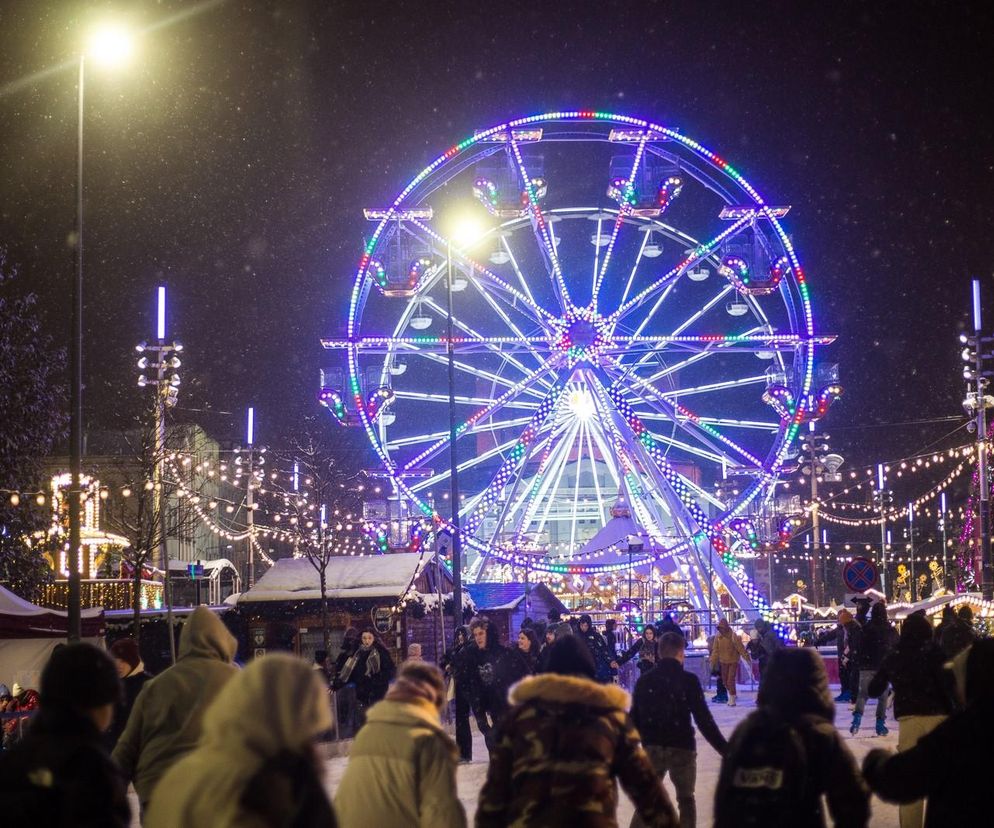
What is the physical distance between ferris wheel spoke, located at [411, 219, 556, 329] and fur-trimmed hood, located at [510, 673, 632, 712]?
1020 inches

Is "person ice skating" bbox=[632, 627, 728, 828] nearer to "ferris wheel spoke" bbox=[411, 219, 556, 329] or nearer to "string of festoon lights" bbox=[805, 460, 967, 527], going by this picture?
"ferris wheel spoke" bbox=[411, 219, 556, 329]

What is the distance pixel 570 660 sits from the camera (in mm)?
5742

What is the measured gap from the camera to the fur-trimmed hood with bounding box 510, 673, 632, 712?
213 inches

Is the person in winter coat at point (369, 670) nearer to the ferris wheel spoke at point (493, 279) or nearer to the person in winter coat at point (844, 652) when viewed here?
the person in winter coat at point (844, 652)

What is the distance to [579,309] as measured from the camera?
32281mm

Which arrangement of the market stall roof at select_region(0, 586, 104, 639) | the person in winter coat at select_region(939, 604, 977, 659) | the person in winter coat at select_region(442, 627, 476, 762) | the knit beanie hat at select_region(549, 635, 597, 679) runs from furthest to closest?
1. the market stall roof at select_region(0, 586, 104, 639)
2. the person in winter coat at select_region(442, 627, 476, 762)
3. the person in winter coat at select_region(939, 604, 977, 659)
4. the knit beanie hat at select_region(549, 635, 597, 679)

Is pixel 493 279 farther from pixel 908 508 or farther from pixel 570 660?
pixel 570 660

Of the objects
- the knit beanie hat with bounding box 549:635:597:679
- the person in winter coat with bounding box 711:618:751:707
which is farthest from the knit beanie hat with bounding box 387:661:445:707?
the person in winter coat with bounding box 711:618:751:707

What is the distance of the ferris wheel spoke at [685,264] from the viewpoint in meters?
31.5

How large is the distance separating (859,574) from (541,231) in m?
16.1

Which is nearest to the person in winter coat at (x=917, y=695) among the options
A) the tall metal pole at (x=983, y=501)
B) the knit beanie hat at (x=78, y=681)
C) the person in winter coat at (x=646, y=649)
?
the knit beanie hat at (x=78, y=681)

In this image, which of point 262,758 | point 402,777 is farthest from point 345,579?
point 262,758

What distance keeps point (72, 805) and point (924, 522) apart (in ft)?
305

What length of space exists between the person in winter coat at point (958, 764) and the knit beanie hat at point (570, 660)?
1.24m
